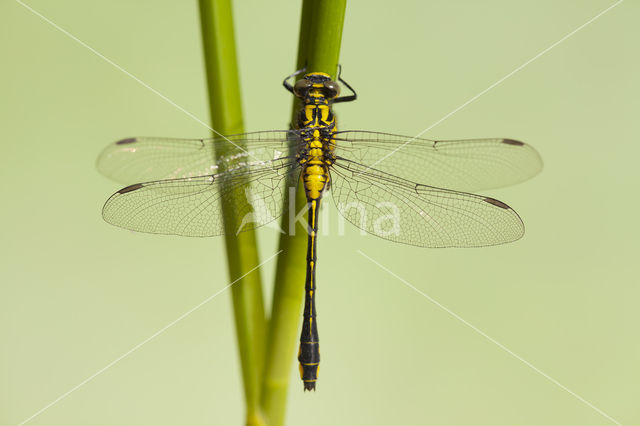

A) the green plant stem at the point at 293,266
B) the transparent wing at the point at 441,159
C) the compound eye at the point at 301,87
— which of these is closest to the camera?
the green plant stem at the point at 293,266

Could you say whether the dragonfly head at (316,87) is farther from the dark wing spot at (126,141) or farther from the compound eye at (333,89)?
the dark wing spot at (126,141)

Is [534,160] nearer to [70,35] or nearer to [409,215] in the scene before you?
[409,215]

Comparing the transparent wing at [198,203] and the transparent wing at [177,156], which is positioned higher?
the transparent wing at [177,156]

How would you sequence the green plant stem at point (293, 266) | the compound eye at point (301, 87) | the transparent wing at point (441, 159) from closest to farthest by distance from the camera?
1. the green plant stem at point (293, 266)
2. the compound eye at point (301, 87)
3. the transparent wing at point (441, 159)

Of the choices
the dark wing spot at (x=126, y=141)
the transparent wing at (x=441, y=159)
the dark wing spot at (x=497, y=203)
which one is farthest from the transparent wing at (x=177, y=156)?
the dark wing spot at (x=497, y=203)

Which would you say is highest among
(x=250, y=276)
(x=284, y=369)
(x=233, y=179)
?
(x=233, y=179)

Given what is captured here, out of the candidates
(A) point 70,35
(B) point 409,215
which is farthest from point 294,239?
(A) point 70,35

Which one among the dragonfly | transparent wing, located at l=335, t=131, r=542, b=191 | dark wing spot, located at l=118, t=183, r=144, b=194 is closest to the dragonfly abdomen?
the dragonfly
